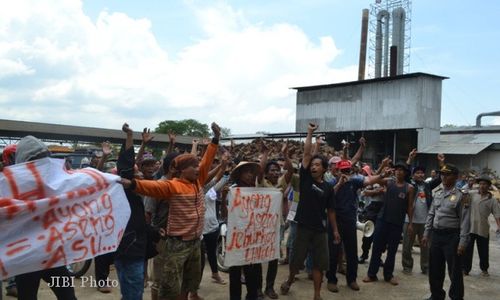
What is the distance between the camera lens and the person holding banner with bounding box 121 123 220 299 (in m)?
4.17

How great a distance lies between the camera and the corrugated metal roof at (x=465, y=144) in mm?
30641

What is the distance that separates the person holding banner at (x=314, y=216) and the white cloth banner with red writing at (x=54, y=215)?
2.70 meters

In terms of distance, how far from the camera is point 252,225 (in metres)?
5.77

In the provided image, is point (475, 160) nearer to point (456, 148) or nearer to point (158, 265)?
point (456, 148)

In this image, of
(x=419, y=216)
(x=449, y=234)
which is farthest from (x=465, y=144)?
(x=449, y=234)

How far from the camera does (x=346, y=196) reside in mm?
6891

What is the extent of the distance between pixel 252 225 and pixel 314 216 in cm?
86

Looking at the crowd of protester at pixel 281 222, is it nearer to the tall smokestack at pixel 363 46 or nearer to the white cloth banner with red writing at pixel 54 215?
→ the white cloth banner with red writing at pixel 54 215

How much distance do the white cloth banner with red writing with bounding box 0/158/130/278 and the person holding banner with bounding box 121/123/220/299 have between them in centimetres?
40

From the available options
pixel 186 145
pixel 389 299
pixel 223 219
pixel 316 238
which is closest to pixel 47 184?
pixel 316 238

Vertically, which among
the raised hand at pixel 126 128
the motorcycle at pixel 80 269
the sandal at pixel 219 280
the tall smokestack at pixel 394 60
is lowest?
the sandal at pixel 219 280

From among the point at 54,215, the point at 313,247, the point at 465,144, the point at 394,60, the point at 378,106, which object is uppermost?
the point at 394,60

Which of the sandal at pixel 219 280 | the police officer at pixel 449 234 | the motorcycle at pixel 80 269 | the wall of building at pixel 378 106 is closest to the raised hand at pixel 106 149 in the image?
the motorcycle at pixel 80 269

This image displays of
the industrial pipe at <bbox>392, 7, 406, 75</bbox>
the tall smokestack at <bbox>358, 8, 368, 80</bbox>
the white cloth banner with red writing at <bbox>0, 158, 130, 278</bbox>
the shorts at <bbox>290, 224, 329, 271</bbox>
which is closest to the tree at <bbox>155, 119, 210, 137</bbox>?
the tall smokestack at <bbox>358, 8, 368, 80</bbox>
